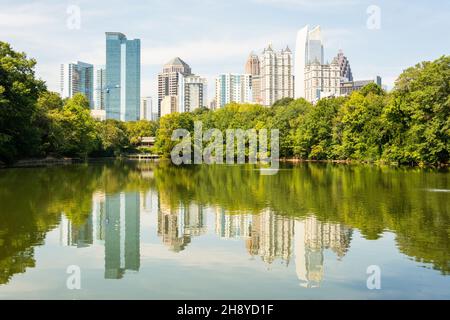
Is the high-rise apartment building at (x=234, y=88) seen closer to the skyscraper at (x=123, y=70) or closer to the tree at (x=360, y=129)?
the skyscraper at (x=123, y=70)

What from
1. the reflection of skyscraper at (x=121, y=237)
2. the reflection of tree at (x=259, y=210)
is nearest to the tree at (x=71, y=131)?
the reflection of tree at (x=259, y=210)

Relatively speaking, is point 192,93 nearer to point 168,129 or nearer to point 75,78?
point 75,78

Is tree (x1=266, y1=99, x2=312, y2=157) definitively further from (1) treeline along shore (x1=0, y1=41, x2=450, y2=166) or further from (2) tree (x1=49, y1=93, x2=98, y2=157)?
(2) tree (x1=49, y1=93, x2=98, y2=157)

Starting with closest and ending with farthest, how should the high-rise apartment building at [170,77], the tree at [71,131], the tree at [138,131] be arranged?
the tree at [71,131] → the tree at [138,131] → the high-rise apartment building at [170,77]

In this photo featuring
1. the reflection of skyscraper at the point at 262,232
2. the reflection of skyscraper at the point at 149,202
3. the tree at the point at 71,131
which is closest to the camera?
the reflection of skyscraper at the point at 262,232

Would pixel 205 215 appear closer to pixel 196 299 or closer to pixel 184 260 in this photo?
pixel 184 260

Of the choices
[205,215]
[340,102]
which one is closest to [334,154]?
[340,102]

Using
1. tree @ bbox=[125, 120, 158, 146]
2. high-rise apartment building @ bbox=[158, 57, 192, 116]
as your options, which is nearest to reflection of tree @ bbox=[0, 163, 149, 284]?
tree @ bbox=[125, 120, 158, 146]
